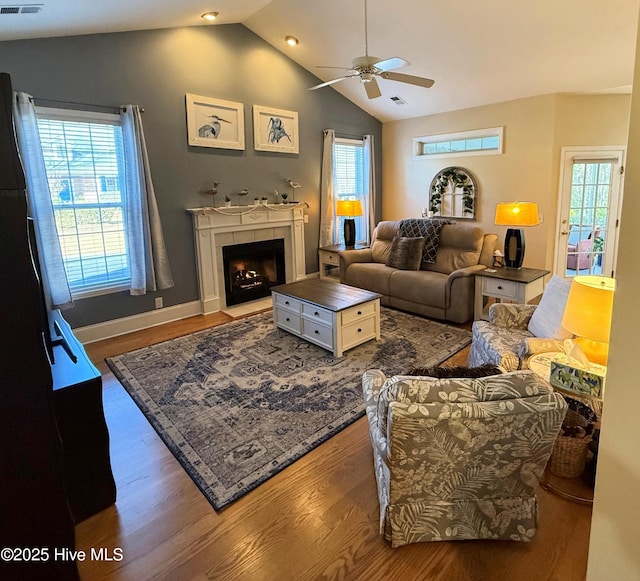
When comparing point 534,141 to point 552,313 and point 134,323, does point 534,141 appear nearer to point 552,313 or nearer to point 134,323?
point 552,313

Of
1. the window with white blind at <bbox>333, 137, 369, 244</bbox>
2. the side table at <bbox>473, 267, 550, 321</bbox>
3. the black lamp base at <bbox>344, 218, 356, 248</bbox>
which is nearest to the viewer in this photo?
the side table at <bbox>473, 267, 550, 321</bbox>

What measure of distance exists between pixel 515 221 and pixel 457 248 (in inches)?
36.9

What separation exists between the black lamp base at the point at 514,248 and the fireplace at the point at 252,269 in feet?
9.70

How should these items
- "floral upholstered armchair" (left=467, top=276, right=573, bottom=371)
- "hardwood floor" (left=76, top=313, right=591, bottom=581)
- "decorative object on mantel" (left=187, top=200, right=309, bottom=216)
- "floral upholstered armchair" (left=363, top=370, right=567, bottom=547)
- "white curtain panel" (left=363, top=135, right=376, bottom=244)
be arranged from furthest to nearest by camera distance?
1. "white curtain panel" (left=363, top=135, right=376, bottom=244)
2. "decorative object on mantel" (left=187, top=200, right=309, bottom=216)
3. "floral upholstered armchair" (left=467, top=276, right=573, bottom=371)
4. "hardwood floor" (left=76, top=313, right=591, bottom=581)
5. "floral upholstered armchair" (left=363, top=370, right=567, bottom=547)

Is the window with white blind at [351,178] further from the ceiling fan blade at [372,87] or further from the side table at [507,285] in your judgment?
the side table at [507,285]

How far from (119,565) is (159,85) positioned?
171 inches

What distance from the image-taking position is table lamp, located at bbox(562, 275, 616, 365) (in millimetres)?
1772

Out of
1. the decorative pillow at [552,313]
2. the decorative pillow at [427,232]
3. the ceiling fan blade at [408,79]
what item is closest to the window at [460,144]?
the decorative pillow at [427,232]

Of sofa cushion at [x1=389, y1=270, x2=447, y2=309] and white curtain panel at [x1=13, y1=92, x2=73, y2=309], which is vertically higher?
white curtain panel at [x1=13, y1=92, x2=73, y2=309]

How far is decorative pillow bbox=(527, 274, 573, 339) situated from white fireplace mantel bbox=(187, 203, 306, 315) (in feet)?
11.7

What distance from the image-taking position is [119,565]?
1.74 meters

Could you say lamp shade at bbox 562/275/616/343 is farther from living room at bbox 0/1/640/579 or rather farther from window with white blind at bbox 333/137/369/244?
window with white blind at bbox 333/137/369/244

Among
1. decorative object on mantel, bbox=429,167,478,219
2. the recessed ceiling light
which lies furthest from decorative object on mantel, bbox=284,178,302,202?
decorative object on mantel, bbox=429,167,478,219

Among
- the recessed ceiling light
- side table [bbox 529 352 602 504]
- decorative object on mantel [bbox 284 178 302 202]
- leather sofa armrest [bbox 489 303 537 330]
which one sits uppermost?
the recessed ceiling light
